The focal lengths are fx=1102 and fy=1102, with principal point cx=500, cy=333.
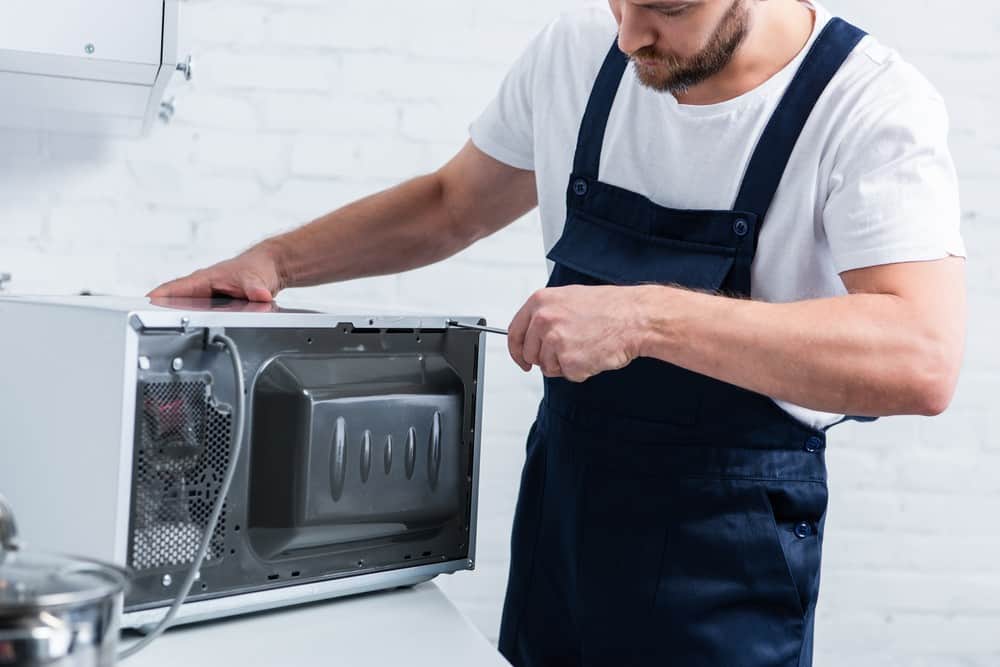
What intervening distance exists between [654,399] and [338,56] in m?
0.89

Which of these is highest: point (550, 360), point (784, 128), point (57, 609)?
point (784, 128)

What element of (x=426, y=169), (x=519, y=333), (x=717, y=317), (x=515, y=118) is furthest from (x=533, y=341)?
(x=426, y=169)

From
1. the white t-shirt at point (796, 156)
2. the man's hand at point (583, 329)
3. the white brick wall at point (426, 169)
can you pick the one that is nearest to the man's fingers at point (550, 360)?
the man's hand at point (583, 329)

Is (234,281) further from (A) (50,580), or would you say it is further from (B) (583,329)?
(A) (50,580)

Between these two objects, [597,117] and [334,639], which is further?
[597,117]

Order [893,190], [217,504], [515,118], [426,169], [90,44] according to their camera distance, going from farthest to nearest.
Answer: [426,169], [515,118], [90,44], [893,190], [217,504]

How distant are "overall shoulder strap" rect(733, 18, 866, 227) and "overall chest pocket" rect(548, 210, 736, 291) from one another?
53 mm

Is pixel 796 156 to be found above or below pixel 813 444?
above

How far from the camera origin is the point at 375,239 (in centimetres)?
130

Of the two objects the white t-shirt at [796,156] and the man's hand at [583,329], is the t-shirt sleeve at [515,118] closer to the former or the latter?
the white t-shirt at [796,156]

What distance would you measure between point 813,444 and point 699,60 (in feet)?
1.23

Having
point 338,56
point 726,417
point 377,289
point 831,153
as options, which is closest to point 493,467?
point 377,289

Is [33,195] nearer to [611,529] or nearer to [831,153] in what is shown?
[611,529]

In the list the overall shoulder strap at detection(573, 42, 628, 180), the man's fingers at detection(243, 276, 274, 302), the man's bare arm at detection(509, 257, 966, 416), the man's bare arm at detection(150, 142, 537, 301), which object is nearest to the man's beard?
the overall shoulder strap at detection(573, 42, 628, 180)
